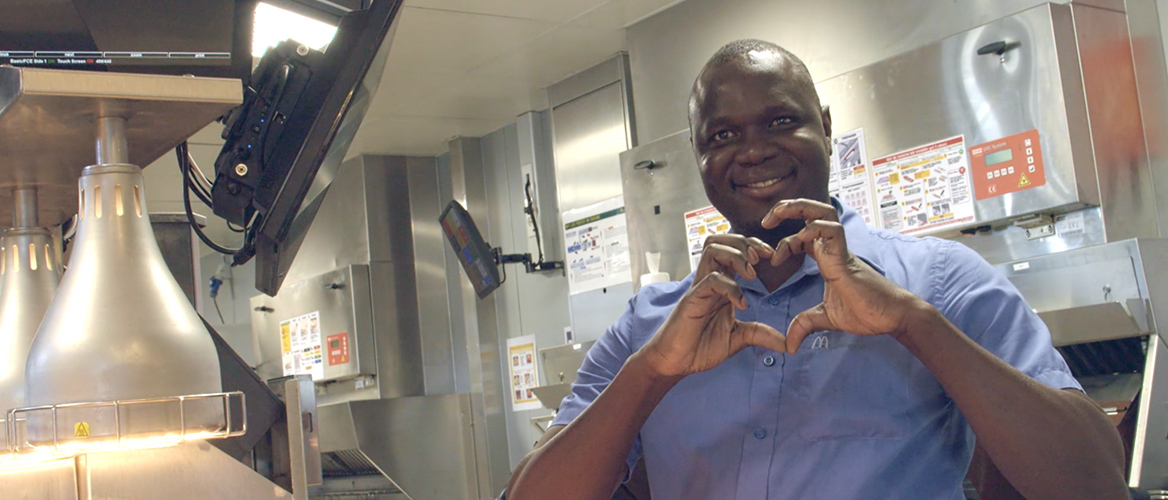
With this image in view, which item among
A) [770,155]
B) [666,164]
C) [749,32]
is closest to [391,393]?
[666,164]

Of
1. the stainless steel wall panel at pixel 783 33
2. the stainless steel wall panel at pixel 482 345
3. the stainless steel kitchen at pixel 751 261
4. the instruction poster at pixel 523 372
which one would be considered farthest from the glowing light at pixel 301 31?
the stainless steel wall panel at pixel 482 345

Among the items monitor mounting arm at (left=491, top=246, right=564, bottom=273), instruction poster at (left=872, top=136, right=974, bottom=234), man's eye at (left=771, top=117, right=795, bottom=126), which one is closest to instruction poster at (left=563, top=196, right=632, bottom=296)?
monitor mounting arm at (left=491, top=246, right=564, bottom=273)

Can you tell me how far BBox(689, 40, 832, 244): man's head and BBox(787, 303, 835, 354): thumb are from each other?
0.19 m

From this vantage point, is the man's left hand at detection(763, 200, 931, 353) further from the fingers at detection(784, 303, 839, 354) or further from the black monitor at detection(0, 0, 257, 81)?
the black monitor at detection(0, 0, 257, 81)

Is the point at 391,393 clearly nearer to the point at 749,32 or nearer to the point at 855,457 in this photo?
the point at 749,32

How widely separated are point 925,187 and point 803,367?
7.24 feet

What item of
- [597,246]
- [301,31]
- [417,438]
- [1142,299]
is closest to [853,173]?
[1142,299]

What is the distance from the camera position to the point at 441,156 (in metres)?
6.47

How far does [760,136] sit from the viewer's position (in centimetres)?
121

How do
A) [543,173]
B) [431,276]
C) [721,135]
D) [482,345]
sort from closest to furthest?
[721,135], [543,173], [482,345], [431,276]

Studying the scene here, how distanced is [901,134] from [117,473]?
254cm

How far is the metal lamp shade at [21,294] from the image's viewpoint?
108 cm

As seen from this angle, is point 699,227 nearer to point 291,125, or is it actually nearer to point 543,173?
point 543,173

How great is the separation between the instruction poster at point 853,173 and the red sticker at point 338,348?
11.5 feet
